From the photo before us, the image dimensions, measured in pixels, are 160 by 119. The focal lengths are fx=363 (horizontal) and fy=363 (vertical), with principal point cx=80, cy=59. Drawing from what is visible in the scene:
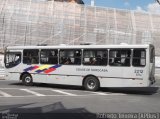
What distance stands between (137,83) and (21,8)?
30.0 metres

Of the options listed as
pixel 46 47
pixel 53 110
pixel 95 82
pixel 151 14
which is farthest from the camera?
pixel 151 14

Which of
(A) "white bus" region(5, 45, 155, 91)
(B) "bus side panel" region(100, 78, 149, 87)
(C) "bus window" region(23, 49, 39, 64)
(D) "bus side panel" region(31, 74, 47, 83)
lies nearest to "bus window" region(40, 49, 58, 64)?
(A) "white bus" region(5, 45, 155, 91)

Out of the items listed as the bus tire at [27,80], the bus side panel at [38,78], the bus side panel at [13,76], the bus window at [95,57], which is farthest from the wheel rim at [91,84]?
the bus side panel at [13,76]

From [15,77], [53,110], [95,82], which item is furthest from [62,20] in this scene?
[53,110]

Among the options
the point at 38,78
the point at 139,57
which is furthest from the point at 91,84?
the point at 38,78

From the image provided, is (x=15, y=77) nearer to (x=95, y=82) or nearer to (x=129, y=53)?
(x=95, y=82)

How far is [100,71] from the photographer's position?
64.5ft

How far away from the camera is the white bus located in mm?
18547

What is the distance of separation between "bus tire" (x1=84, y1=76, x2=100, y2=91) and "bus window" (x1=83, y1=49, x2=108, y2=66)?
84 cm

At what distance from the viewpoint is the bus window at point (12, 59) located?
22.9 metres

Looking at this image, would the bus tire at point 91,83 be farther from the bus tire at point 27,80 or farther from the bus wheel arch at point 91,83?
the bus tire at point 27,80

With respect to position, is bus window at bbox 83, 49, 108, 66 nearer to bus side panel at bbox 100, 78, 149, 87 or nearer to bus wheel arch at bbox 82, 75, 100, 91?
bus wheel arch at bbox 82, 75, 100, 91

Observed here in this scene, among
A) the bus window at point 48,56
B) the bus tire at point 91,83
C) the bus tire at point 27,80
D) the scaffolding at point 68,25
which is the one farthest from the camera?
the scaffolding at point 68,25

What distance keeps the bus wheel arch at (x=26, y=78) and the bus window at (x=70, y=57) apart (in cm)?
274
